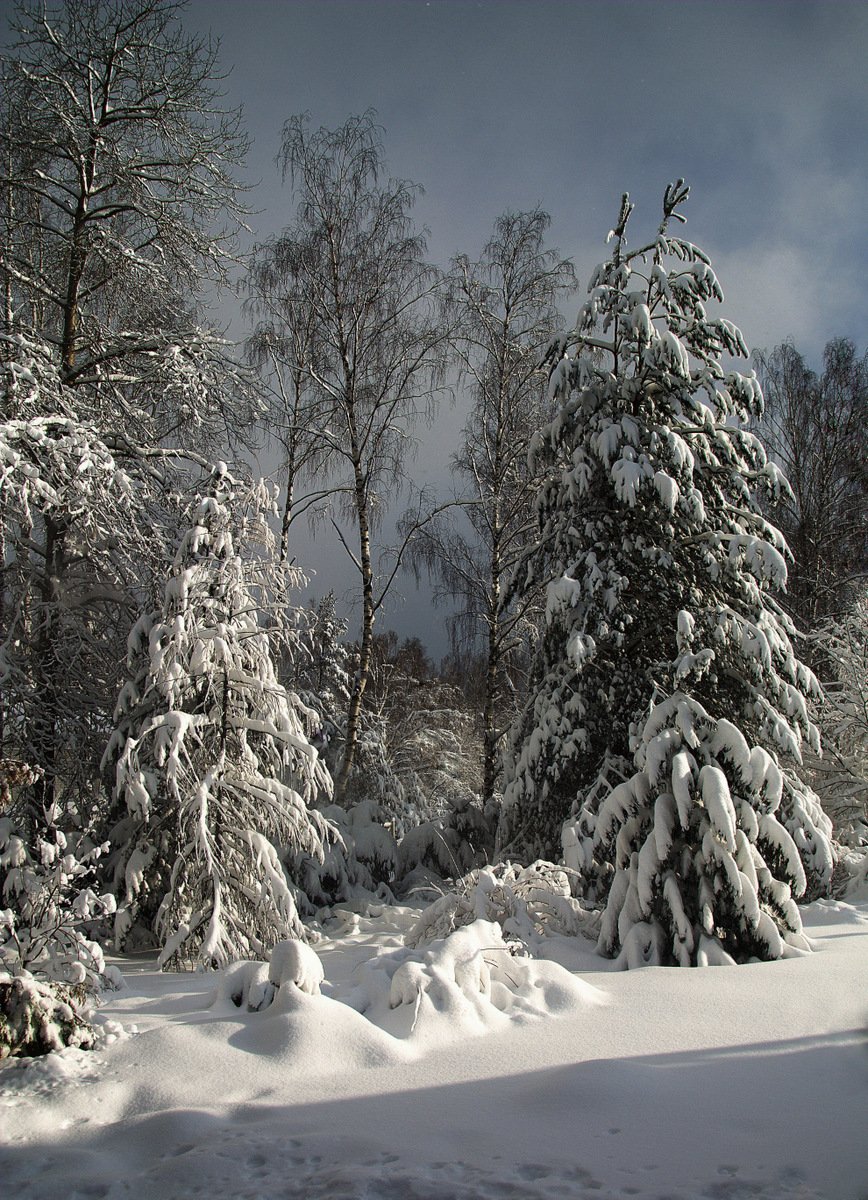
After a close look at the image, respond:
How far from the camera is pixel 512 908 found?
571cm

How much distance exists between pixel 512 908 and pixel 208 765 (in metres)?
2.93

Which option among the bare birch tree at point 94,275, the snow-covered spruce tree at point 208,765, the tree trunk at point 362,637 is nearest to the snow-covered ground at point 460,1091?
the snow-covered spruce tree at point 208,765

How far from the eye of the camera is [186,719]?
20.6ft

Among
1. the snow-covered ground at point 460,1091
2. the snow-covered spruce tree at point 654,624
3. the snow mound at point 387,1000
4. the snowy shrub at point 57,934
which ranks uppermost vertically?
the snow-covered spruce tree at point 654,624

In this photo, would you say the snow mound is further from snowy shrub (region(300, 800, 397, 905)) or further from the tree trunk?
the tree trunk

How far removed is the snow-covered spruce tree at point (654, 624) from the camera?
16.8 feet

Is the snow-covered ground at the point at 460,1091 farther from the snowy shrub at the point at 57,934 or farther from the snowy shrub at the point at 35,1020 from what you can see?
the snowy shrub at the point at 57,934

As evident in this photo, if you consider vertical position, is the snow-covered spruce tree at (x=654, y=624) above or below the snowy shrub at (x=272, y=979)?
above

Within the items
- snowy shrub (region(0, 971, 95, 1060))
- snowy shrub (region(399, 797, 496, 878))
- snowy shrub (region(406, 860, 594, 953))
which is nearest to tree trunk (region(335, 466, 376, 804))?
snowy shrub (region(399, 797, 496, 878))

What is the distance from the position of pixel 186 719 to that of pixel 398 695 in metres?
17.9

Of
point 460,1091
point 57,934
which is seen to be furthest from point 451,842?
point 460,1091

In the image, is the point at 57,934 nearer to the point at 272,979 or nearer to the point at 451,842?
the point at 272,979

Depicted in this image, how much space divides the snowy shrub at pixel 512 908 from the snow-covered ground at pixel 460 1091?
138 cm

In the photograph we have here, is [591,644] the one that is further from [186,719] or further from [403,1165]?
[403,1165]
